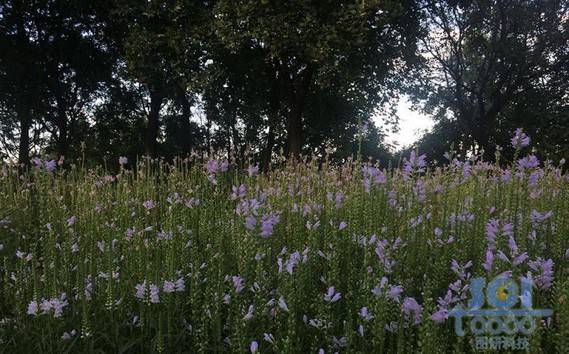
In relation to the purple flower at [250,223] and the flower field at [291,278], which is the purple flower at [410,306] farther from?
the purple flower at [250,223]

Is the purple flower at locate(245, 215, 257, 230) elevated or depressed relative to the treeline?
depressed

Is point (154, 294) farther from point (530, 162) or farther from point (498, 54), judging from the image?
point (498, 54)

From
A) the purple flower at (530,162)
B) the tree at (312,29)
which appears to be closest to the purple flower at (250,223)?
the purple flower at (530,162)

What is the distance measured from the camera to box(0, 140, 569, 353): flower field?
9.29ft

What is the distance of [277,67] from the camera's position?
1934 centimetres

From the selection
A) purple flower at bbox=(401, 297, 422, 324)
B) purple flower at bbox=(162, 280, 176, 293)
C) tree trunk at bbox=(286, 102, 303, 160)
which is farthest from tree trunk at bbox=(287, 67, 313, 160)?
purple flower at bbox=(401, 297, 422, 324)

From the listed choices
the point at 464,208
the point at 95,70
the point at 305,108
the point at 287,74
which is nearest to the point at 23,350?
the point at 464,208

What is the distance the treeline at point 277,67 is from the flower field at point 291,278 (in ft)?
34.2

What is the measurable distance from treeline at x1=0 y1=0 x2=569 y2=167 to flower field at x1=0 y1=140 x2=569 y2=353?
10.4 m

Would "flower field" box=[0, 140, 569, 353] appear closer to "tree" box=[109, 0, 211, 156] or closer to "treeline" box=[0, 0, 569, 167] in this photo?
"treeline" box=[0, 0, 569, 167]

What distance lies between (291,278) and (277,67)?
1716cm

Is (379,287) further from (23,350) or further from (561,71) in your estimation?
(561,71)

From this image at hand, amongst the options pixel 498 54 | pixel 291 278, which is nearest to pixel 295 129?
pixel 498 54

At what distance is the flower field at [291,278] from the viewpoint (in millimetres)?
2832
